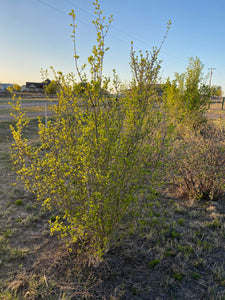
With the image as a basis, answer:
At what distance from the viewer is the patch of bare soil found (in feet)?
6.84

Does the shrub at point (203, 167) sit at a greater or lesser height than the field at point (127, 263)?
greater

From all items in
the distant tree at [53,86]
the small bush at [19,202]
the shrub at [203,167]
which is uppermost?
the distant tree at [53,86]

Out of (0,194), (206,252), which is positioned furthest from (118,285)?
(0,194)

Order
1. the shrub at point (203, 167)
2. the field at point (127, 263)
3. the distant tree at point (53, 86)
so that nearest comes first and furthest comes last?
1. the field at point (127, 263)
2. the distant tree at point (53, 86)
3. the shrub at point (203, 167)

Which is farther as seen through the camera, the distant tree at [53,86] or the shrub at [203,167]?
the shrub at [203,167]

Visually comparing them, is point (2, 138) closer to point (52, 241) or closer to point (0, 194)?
point (0, 194)

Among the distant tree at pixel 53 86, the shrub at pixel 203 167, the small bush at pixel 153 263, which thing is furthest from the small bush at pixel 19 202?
the shrub at pixel 203 167

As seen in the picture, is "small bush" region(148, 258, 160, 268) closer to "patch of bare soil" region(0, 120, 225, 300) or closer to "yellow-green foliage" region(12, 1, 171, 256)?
"patch of bare soil" region(0, 120, 225, 300)

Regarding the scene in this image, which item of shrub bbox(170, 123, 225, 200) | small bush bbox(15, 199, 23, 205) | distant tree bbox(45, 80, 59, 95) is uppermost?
distant tree bbox(45, 80, 59, 95)

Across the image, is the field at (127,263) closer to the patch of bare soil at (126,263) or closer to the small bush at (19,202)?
the patch of bare soil at (126,263)

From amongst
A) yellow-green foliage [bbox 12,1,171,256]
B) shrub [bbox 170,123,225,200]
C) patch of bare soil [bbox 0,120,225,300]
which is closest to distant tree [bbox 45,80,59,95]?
yellow-green foliage [bbox 12,1,171,256]

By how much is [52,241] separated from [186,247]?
1703 mm

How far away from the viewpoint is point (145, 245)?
2.76m

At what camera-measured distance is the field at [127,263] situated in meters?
2.09
